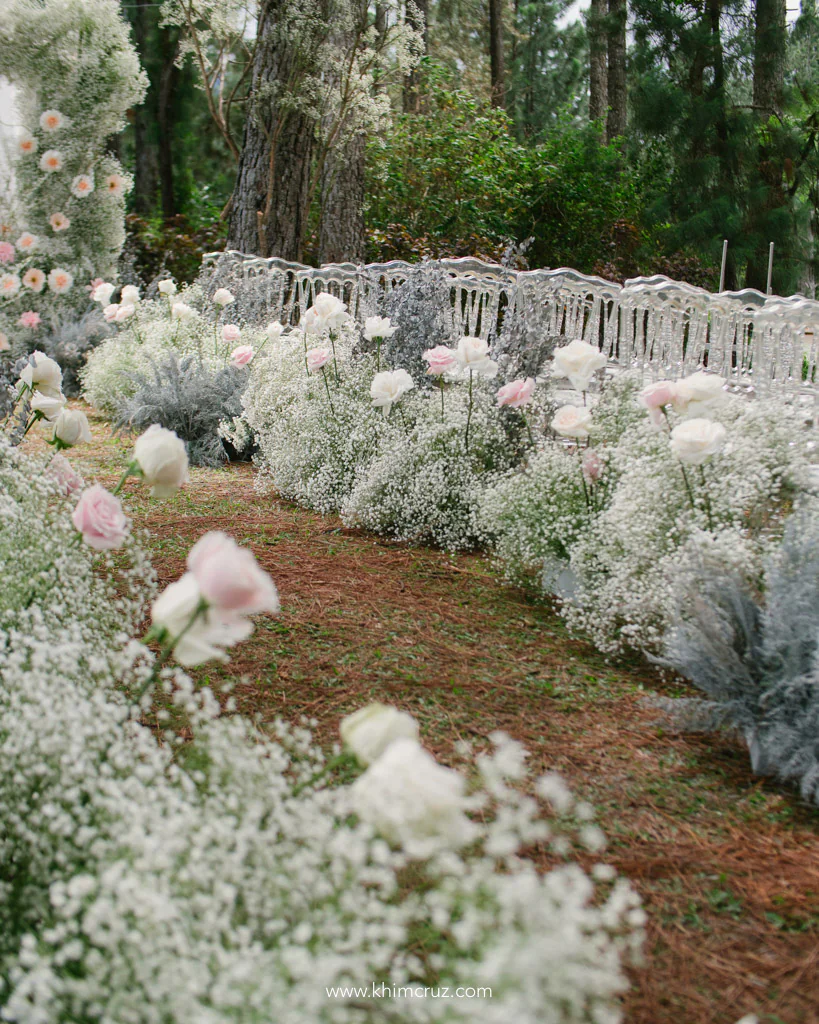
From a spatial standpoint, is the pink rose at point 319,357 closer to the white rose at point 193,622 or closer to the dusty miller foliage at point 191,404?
the dusty miller foliage at point 191,404

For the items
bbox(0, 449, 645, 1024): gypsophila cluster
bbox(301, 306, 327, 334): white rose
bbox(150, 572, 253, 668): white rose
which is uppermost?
bbox(301, 306, 327, 334): white rose

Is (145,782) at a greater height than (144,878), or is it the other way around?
(144,878)

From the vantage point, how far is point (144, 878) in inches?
51.3

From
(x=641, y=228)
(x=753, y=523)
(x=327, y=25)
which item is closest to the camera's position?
(x=753, y=523)

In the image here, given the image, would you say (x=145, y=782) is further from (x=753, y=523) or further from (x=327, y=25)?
(x=327, y=25)

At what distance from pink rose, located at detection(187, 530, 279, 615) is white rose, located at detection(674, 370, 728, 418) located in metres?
1.71

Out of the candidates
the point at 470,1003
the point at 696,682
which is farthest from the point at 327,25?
the point at 470,1003

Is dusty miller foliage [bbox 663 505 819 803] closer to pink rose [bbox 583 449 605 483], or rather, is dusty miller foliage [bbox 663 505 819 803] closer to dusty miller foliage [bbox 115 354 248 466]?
pink rose [bbox 583 449 605 483]

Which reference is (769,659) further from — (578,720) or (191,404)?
(191,404)

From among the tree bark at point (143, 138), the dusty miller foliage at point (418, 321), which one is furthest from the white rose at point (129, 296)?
the tree bark at point (143, 138)

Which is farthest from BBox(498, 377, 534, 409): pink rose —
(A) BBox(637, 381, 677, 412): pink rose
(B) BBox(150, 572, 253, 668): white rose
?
(B) BBox(150, 572, 253, 668): white rose

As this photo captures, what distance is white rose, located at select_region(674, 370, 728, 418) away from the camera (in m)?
2.55

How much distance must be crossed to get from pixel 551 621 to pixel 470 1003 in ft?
7.44

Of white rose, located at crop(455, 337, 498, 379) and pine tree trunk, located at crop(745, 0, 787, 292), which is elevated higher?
pine tree trunk, located at crop(745, 0, 787, 292)
